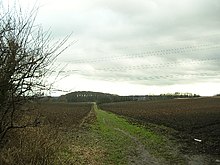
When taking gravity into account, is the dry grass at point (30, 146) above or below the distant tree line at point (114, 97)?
below

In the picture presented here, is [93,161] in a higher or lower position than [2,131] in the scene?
lower

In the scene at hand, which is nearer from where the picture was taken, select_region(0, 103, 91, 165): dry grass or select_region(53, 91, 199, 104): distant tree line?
select_region(0, 103, 91, 165): dry grass

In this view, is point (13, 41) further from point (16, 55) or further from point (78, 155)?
point (78, 155)

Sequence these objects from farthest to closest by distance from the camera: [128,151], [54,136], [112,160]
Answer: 1. [128,151]
2. [112,160]
3. [54,136]

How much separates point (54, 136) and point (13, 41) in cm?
364

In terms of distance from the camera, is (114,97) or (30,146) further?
(114,97)

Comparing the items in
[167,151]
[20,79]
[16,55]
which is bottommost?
[167,151]

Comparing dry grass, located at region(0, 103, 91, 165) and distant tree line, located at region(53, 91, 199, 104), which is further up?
distant tree line, located at region(53, 91, 199, 104)

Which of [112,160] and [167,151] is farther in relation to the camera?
[167,151]

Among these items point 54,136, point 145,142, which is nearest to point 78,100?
point 145,142

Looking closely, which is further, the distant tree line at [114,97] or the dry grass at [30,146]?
the distant tree line at [114,97]

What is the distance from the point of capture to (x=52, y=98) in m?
10.9

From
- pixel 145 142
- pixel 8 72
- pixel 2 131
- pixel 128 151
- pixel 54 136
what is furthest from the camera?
pixel 145 142

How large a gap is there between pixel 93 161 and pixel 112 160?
120 cm
